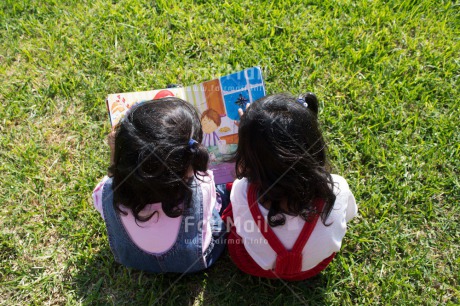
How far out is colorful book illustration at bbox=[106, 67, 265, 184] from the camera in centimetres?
220

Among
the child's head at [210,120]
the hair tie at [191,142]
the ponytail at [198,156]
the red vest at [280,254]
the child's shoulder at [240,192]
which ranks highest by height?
the hair tie at [191,142]

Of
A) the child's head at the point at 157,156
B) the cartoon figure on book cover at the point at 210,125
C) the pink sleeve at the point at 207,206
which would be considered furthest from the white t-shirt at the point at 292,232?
the cartoon figure on book cover at the point at 210,125

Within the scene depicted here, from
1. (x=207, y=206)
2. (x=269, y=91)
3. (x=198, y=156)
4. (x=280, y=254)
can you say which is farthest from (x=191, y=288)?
(x=269, y=91)

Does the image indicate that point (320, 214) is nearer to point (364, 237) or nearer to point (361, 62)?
point (364, 237)

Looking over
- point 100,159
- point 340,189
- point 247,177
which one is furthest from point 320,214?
point 100,159

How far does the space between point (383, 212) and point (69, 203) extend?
1663 millimetres

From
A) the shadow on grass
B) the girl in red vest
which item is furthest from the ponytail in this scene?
the shadow on grass

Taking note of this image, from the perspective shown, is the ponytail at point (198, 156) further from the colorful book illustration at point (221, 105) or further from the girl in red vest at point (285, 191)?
the colorful book illustration at point (221, 105)

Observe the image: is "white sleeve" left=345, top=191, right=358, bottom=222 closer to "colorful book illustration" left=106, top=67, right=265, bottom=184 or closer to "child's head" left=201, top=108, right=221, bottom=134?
"colorful book illustration" left=106, top=67, right=265, bottom=184

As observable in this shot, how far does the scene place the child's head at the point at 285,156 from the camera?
59.3 inches

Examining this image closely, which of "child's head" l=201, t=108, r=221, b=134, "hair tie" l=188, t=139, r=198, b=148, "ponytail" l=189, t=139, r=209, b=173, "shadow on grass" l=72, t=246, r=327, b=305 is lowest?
"shadow on grass" l=72, t=246, r=327, b=305

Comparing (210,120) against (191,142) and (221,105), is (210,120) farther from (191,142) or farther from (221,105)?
(191,142)

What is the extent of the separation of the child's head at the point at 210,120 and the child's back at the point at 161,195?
0.35 meters

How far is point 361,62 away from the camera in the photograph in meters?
2.62
